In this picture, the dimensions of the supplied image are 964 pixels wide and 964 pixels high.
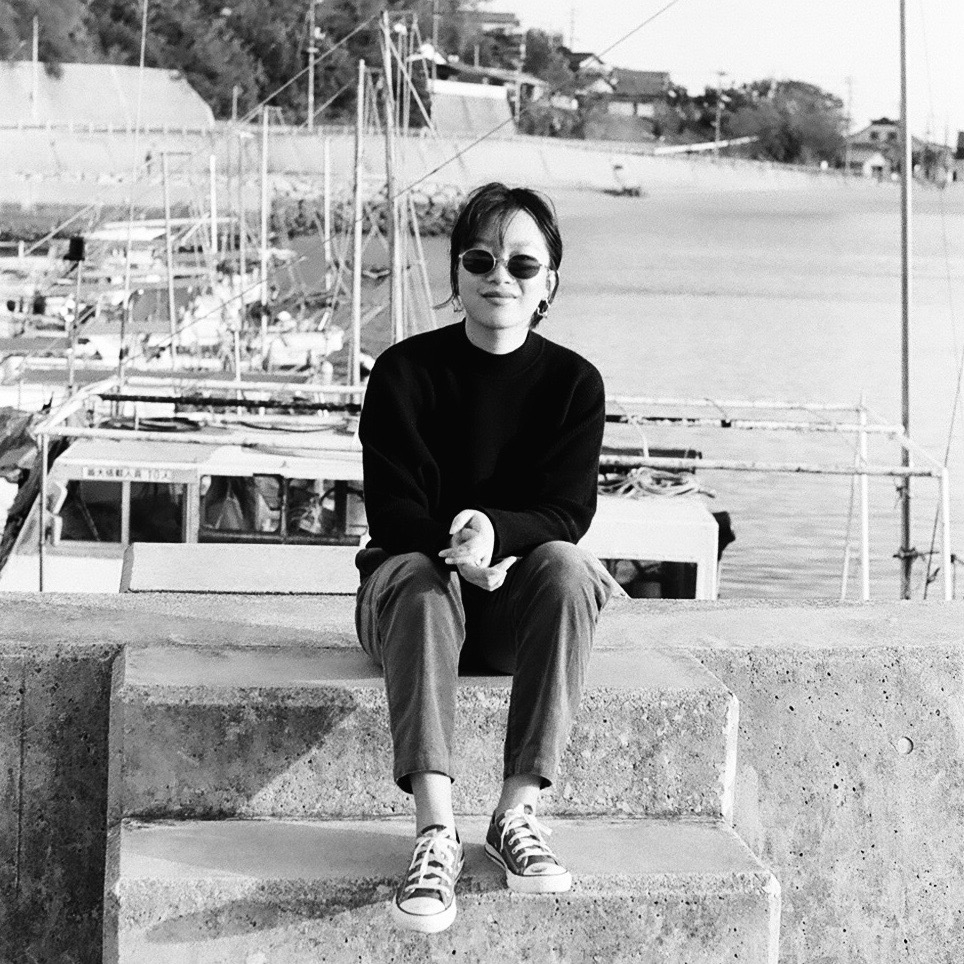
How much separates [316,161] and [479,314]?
11763 cm

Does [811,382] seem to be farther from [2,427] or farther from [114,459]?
[114,459]

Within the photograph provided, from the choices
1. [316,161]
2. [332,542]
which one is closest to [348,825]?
[332,542]

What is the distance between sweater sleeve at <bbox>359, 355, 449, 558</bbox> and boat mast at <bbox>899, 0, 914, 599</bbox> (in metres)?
9.33

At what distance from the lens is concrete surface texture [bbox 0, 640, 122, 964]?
4.02 m

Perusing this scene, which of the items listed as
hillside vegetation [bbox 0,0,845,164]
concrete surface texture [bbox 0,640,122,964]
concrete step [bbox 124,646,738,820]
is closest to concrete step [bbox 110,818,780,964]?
concrete step [bbox 124,646,738,820]

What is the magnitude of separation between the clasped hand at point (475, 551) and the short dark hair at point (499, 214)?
58 centimetres

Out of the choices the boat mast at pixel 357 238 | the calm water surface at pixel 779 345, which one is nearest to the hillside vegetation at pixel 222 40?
the calm water surface at pixel 779 345

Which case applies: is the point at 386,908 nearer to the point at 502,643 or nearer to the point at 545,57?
the point at 502,643

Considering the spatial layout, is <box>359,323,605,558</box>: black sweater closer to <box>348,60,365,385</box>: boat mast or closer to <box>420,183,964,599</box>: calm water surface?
<box>420,183,964,599</box>: calm water surface

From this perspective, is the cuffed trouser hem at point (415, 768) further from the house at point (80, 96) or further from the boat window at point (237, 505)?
the house at point (80, 96)

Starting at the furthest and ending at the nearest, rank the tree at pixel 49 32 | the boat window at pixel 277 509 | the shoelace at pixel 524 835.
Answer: the tree at pixel 49 32, the boat window at pixel 277 509, the shoelace at pixel 524 835

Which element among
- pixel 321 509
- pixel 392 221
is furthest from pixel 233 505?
pixel 392 221

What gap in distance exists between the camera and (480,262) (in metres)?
4.14

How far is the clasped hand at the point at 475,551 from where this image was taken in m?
3.83
